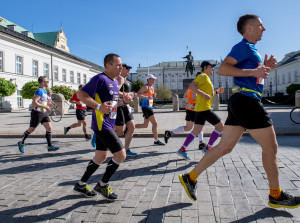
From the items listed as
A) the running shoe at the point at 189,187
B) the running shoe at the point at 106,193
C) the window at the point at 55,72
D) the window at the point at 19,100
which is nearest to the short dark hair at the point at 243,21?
the running shoe at the point at 189,187

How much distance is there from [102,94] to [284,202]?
7.32 feet

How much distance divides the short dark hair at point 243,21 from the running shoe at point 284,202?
1.73 meters

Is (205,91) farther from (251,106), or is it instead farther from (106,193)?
(106,193)

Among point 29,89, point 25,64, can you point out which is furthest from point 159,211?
point 25,64

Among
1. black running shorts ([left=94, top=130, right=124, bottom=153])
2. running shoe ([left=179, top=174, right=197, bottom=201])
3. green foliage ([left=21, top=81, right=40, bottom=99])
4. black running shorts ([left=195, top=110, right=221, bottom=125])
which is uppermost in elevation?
green foliage ([left=21, top=81, right=40, bottom=99])

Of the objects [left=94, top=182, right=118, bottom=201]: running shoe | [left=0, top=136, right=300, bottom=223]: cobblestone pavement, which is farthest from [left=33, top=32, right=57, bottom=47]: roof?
[left=94, top=182, right=118, bottom=201]: running shoe

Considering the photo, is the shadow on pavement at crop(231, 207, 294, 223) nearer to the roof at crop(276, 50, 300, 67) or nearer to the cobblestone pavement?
the cobblestone pavement

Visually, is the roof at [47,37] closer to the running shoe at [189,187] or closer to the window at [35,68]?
the window at [35,68]

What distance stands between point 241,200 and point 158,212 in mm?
949

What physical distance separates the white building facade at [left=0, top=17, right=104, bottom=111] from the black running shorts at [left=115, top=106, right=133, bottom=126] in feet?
112

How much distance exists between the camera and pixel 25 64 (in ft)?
127

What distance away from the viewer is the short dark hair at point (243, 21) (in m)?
2.68

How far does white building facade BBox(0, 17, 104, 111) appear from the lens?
34.8 m

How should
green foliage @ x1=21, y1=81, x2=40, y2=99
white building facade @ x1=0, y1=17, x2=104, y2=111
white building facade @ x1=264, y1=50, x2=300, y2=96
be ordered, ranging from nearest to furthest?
1. green foliage @ x1=21, y1=81, x2=40, y2=99
2. white building facade @ x1=0, y1=17, x2=104, y2=111
3. white building facade @ x1=264, y1=50, x2=300, y2=96
